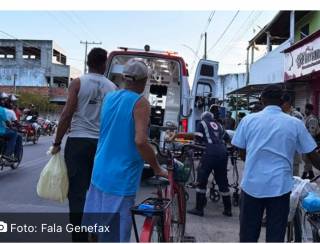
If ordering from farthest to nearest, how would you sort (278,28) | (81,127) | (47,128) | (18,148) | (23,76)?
(23,76) → (47,128) → (278,28) → (18,148) → (81,127)

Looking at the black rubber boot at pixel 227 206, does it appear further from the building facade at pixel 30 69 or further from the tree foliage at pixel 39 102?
the building facade at pixel 30 69

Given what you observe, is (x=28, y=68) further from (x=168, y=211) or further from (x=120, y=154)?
(x=120, y=154)

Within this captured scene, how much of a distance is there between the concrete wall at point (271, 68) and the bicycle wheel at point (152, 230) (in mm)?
18558

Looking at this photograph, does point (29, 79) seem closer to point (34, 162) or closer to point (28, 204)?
point (34, 162)

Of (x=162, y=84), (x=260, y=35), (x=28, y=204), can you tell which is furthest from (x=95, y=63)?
(x=260, y=35)

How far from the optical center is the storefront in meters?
15.8

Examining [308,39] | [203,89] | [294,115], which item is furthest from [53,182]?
[308,39]

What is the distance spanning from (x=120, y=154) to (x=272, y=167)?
1313 mm

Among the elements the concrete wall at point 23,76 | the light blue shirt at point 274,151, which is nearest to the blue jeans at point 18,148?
the light blue shirt at point 274,151

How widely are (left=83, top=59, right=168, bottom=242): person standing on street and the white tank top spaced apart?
3.51 feet

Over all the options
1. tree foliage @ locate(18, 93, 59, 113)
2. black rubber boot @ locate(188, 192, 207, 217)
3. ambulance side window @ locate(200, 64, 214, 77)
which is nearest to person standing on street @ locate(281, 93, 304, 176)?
black rubber boot @ locate(188, 192, 207, 217)

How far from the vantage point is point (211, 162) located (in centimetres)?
795

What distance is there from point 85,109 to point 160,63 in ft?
23.4

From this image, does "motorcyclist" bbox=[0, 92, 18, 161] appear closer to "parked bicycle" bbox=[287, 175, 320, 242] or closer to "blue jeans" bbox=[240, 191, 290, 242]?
"parked bicycle" bbox=[287, 175, 320, 242]
